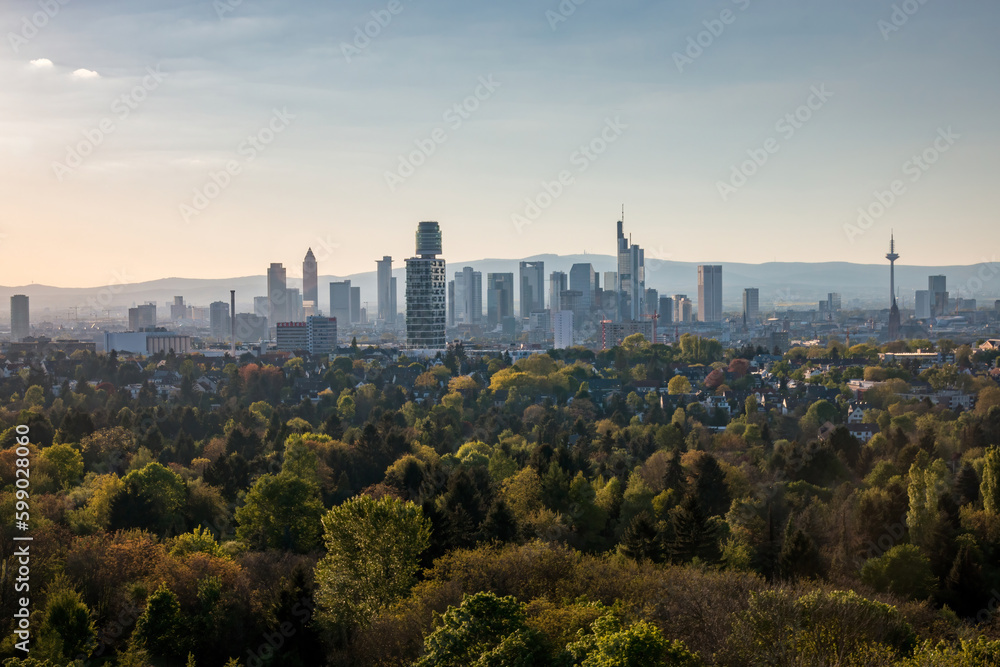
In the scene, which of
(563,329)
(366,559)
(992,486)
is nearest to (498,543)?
(366,559)

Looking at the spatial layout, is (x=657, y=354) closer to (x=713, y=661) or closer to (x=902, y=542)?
(x=902, y=542)

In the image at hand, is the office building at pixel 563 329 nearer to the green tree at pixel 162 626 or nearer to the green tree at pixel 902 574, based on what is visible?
the green tree at pixel 902 574

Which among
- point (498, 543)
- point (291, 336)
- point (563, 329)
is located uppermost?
point (291, 336)

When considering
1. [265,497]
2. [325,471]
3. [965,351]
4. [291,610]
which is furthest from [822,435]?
[965,351]

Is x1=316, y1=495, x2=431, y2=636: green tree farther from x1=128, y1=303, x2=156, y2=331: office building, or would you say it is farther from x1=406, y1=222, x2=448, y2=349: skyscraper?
x1=128, y1=303, x2=156, y2=331: office building

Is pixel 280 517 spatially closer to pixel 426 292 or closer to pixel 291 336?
pixel 426 292
